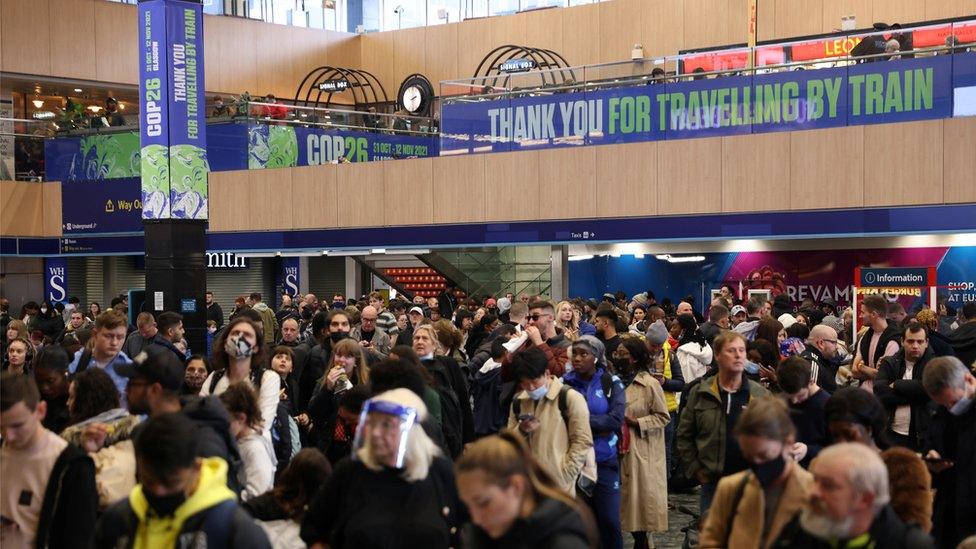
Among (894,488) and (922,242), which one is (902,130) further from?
(894,488)

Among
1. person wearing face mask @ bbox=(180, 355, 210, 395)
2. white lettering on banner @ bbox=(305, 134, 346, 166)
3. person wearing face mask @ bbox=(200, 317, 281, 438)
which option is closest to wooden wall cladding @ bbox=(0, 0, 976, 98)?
white lettering on banner @ bbox=(305, 134, 346, 166)

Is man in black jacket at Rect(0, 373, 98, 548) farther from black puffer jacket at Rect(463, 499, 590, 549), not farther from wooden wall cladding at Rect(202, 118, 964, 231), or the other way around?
wooden wall cladding at Rect(202, 118, 964, 231)

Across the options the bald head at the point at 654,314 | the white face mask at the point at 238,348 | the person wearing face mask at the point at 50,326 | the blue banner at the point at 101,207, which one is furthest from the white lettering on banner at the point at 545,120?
the white face mask at the point at 238,348

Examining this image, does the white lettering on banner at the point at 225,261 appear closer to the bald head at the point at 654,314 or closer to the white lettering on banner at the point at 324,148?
the white lettering on banner at the point at 324,148

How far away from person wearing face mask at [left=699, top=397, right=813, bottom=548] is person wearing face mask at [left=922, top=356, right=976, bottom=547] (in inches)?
65.8

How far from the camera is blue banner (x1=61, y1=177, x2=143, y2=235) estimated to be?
2323 centimetres

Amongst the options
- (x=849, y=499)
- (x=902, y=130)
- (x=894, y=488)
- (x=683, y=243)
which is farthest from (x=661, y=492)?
(x=683, y=243)

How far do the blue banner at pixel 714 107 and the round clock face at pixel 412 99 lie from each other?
7791 mm

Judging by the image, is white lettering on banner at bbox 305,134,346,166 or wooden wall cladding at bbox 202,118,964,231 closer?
wooden wall cladding at bbox 202,118,964,231

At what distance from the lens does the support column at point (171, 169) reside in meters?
12.7

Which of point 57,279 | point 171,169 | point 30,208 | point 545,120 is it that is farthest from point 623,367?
point 57,279

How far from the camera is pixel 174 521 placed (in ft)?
11.6

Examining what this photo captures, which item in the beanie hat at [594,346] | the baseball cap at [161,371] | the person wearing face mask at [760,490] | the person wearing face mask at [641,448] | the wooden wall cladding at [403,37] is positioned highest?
the wooden wall cladding at [403,37]

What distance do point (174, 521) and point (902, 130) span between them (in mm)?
13997
